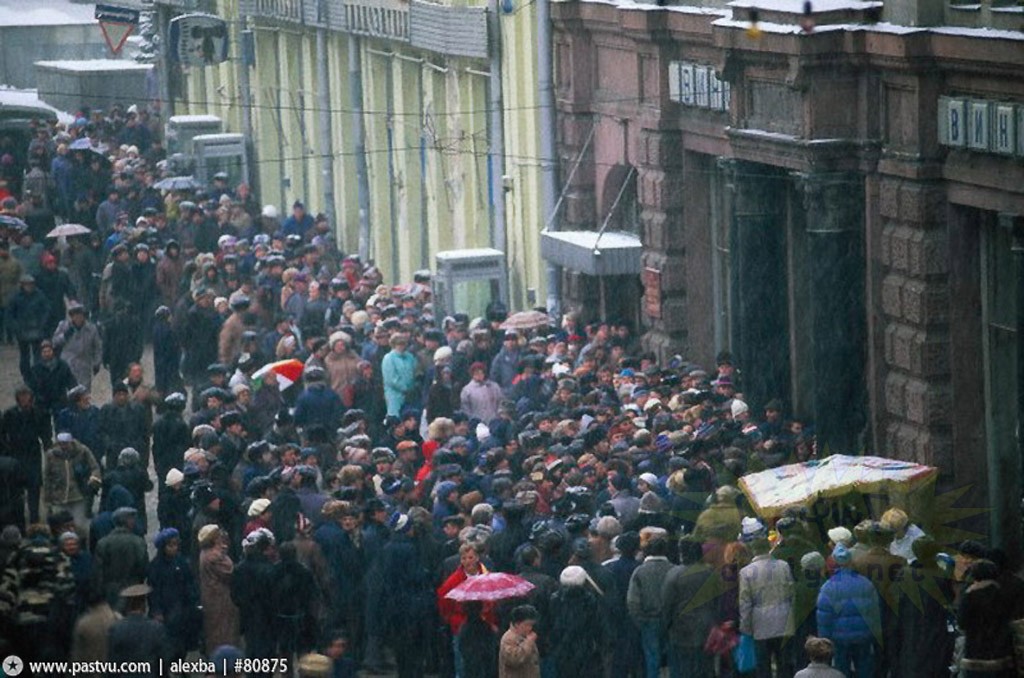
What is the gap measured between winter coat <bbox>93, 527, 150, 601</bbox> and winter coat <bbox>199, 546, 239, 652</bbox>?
411 millimetres

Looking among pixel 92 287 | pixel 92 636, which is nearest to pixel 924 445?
pixel 92 636

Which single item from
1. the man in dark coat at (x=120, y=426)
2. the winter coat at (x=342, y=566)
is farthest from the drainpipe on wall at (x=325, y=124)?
A: the winter coat at (x=342, y=566)

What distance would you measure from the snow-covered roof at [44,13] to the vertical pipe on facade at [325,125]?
1161 inches

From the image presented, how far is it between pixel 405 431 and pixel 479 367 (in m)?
2.08

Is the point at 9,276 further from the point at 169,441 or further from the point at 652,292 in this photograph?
the point at 169,441

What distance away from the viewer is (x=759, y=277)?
26.8 meters

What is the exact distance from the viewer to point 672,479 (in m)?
20.3

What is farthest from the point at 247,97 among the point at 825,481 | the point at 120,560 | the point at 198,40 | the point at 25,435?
the point at 825,481

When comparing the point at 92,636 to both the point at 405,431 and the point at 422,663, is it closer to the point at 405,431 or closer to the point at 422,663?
the point at 422,663

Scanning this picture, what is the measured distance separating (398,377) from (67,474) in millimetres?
4733

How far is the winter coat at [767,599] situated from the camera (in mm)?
18078

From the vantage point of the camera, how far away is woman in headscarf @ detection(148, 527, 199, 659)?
18797 mm

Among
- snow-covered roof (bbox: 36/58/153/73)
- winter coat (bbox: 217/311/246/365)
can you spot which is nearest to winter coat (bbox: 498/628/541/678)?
winter coat (bbox: 217/311/246/365)

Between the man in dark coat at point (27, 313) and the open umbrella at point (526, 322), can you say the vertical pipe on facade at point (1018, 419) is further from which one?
the man in dark coat at point (27, 313)
